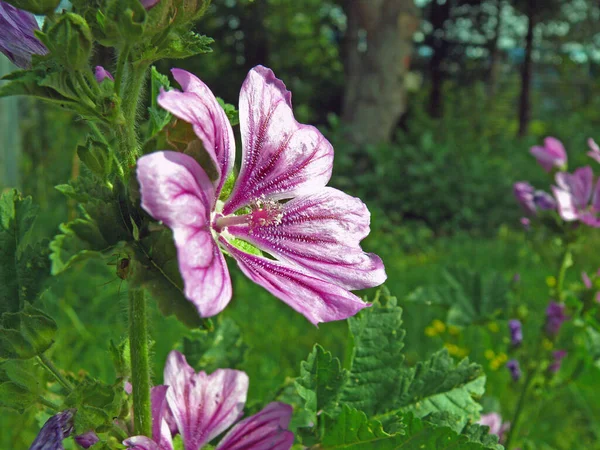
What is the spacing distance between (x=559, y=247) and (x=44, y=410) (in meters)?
1.15

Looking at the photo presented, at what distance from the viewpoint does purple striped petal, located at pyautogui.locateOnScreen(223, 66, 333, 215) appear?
0.65 metres

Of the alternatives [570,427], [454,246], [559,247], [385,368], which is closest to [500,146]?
[454,246]

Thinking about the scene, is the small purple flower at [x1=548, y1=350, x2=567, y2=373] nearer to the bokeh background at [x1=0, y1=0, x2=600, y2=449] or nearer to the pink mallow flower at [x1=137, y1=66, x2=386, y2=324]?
the bokeh background at [x1=0, y1=0, x2=600, y2=449]

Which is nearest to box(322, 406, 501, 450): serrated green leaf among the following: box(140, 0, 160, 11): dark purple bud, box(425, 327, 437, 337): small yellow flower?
box(140, 0, 160, 11): dark purple bud

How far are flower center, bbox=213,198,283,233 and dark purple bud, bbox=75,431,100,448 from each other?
21cm

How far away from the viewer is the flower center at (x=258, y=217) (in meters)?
0.65

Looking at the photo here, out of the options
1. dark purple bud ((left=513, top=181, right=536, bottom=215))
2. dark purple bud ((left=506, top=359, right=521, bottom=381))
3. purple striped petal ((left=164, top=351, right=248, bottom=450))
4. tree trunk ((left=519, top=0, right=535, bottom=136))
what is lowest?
tree trunk ((left=519, top=0, right=535, bottom=136))

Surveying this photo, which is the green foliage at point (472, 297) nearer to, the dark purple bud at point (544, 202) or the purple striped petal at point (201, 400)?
the dark purple bud at point (544, 202)

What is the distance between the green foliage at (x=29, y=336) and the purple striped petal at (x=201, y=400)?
0.16m

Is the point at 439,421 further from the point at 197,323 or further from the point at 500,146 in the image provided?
the point at 500,146

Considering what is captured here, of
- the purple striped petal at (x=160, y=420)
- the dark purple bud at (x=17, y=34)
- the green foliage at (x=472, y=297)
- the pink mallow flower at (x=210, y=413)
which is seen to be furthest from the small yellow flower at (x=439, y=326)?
the dark purple bud at (x=17, y=34)

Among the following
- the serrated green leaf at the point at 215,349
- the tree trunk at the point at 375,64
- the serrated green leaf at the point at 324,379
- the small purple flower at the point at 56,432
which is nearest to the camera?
the small purple flower at the point at 56,432

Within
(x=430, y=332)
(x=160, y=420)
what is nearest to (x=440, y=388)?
(x=160, y=420)

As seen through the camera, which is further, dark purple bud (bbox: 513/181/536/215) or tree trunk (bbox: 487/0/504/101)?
tree trunk (bbox: 487/0/504/101)
